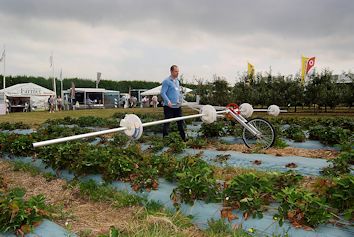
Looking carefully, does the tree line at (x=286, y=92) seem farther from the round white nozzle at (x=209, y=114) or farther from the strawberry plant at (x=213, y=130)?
the round white nozzle at (x=209, y=114)

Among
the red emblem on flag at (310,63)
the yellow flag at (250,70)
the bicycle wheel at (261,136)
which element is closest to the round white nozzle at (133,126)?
the bicycle wheel at (261,136)

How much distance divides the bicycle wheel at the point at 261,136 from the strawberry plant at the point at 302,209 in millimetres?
3806

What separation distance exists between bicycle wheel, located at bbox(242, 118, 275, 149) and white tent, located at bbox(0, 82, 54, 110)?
32.9 m

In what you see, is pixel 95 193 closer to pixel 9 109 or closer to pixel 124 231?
pixel 124 231

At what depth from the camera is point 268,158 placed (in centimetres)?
594

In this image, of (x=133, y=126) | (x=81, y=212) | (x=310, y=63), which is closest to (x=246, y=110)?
(x=133, y=126)

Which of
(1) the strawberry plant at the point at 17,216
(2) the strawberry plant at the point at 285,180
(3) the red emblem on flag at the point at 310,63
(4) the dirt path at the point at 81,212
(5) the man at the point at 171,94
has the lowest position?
(4) the dirt path at the point at 81,212

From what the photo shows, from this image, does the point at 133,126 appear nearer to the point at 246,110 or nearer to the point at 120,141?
the point at 120,141

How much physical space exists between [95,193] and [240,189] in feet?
6.52

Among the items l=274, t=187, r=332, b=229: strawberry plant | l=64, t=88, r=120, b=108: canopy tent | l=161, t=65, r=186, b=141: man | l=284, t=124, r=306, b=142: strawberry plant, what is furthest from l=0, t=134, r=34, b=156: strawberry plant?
l=64, t=88, r=120, b=108: canopy tent

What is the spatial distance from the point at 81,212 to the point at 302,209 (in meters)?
2.38

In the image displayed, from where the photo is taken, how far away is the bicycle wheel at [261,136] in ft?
22.7

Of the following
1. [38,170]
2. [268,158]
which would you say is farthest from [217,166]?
[38,170]

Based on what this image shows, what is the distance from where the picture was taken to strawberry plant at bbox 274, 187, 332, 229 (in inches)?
115
